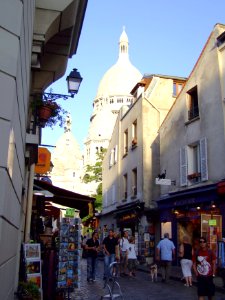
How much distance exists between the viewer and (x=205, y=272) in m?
8.27

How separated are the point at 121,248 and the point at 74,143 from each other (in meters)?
106

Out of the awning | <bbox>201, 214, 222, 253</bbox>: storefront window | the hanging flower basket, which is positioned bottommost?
<bbox>201, 214, 222, 253</bbox>: storefront window

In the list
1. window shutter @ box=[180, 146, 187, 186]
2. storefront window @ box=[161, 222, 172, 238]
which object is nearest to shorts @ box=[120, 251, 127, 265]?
storefront window @ box=[161, 222, 172, 238]

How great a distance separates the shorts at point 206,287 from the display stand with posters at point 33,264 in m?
3.41

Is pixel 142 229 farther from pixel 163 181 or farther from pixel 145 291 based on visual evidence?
pixel 145 291

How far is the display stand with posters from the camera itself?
8500mm

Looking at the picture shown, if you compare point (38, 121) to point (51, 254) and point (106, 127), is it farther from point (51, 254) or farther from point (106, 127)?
point (106, 127)

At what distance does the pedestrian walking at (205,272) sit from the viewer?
819cm

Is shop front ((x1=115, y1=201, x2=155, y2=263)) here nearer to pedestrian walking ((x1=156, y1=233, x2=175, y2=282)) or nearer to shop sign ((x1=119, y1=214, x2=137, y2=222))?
shop sign ((x1=119, y1=214, x2=137, y2=222))

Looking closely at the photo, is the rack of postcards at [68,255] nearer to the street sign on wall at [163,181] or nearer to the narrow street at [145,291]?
the narrow street at [145,291]

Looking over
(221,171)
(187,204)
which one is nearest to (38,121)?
(221,171)

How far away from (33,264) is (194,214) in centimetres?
1156

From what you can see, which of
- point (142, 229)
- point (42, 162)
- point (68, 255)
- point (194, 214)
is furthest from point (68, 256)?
point (142, 229)

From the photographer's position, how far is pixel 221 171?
16906mm
